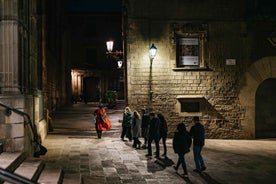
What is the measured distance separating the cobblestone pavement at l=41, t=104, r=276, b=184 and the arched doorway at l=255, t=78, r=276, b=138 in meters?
1.20

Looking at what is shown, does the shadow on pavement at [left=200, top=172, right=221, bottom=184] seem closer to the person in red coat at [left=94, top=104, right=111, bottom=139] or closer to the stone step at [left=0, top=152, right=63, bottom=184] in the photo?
the stone step at [left=0, top=152, right=63, bottom=184]

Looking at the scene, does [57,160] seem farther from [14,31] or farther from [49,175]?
[14,31]

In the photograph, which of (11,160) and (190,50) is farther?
(190,50)

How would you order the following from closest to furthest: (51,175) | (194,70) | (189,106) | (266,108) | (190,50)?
(51,175)
(194,70)
(189,106)
(190,50)
(266,108)

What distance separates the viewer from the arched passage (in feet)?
54.5

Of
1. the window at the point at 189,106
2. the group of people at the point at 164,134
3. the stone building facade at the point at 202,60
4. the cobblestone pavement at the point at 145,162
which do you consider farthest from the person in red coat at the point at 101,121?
the window at the point at 189,106

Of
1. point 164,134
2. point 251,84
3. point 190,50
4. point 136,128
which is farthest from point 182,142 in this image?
point 251,84

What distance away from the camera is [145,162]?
10.9m

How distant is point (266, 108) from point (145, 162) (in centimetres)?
923

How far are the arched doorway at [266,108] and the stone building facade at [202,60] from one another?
697mm

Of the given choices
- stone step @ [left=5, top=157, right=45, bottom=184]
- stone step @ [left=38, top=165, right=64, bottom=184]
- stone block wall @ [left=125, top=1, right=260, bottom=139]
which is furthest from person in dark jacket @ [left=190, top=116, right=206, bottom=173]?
stone block wall @ [left=125, top=1, right=260, bottom=139]

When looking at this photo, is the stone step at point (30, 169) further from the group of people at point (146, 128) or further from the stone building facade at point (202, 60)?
the stone building facade at point (202, 60)

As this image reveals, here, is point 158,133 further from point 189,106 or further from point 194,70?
point 194,70

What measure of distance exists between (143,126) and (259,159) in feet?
14.1
